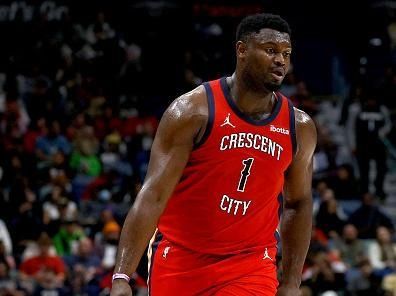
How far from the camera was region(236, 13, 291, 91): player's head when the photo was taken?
4.71 m

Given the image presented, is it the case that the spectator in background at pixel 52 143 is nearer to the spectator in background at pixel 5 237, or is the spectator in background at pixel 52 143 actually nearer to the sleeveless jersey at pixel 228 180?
the spectator in background at pixel 5 237

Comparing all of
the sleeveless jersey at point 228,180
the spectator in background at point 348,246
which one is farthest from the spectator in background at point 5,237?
the sleeveless jersey at point 228,180

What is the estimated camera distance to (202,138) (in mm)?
4758

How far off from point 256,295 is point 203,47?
15702 millimetres

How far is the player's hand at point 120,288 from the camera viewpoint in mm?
4430

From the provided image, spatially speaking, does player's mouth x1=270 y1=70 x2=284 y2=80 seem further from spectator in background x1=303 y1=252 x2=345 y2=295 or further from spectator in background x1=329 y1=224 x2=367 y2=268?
spectator in background x1=329 y1=224 x2=367 y2=268

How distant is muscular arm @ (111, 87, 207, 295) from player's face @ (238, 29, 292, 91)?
36 cm

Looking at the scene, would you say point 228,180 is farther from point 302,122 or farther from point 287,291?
point 287,291

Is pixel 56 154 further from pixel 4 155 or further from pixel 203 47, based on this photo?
pixel 203 47

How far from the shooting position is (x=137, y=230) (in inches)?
183

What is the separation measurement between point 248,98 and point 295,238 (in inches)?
33.9

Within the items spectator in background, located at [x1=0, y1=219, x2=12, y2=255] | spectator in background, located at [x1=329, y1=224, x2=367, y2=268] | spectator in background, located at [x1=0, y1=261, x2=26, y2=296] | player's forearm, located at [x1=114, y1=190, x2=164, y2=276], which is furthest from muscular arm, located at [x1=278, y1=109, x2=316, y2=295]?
spectator in background, located at [x1=0, y1=219, x2=12, y2=255]

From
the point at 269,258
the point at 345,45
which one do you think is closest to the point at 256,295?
the point at 269,258

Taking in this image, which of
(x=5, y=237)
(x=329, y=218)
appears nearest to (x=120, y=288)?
(x=5, y=237)
